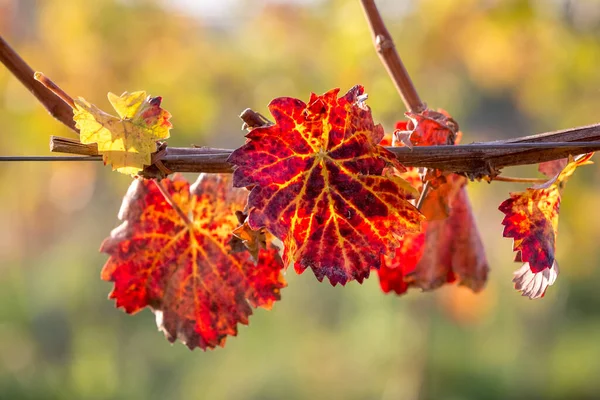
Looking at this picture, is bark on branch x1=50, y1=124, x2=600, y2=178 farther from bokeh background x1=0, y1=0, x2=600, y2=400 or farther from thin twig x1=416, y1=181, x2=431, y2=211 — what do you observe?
bokeh background x1=0, y1=0, x2=600, y2=400

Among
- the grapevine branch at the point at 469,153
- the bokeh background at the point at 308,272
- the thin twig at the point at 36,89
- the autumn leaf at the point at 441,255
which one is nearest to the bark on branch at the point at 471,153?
the grapevine branch at the point at 469,153

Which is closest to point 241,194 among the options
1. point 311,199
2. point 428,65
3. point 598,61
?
point 311,199

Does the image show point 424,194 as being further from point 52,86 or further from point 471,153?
point 52,86

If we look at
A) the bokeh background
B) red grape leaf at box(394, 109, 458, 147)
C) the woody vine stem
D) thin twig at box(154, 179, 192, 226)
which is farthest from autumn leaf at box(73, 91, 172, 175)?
the bokeh background

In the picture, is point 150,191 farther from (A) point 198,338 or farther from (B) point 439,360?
(B) point 439,360

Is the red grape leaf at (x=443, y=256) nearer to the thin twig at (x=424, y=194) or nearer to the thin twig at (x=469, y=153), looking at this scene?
the thin twig at (x=424, y=194)

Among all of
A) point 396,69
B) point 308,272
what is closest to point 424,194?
point 396,69
